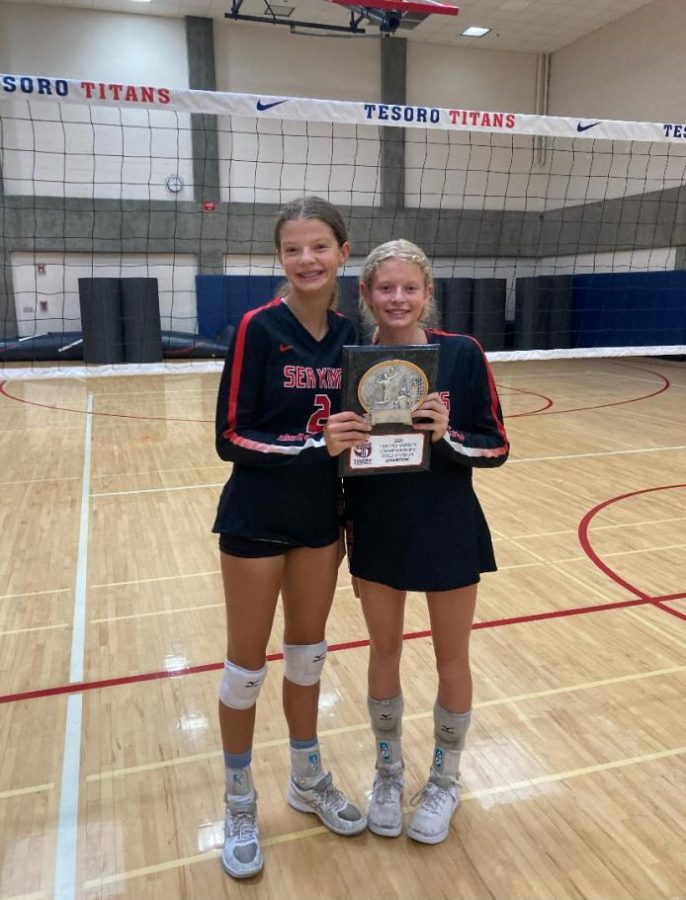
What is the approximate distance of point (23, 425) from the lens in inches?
287

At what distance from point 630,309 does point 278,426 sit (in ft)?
40.6

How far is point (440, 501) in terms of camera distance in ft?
5.47

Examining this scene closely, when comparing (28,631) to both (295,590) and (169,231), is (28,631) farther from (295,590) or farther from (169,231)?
(169,231)

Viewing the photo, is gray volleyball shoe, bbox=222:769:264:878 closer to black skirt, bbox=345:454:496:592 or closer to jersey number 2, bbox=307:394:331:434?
black skirt, bbox=345:454:496:592

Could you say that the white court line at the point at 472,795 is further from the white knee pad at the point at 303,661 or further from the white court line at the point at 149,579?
the white court line at the point at 149,579

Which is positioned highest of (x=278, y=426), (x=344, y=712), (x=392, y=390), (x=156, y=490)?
(x=392, y=390)

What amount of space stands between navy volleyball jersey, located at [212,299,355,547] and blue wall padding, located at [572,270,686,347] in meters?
11.5

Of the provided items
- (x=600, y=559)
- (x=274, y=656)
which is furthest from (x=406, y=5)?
(x=274, y=656)

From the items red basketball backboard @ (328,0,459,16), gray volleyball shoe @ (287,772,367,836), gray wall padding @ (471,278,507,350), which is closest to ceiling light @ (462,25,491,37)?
gray wall padding @ (471,278,507,350)

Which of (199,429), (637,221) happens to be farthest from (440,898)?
(637,221)

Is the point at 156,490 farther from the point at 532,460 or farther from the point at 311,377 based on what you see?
the point at 311,377

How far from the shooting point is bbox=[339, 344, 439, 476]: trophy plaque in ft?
4.66

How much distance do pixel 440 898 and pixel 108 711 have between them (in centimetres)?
128

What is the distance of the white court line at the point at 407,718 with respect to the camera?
6.97 ft
